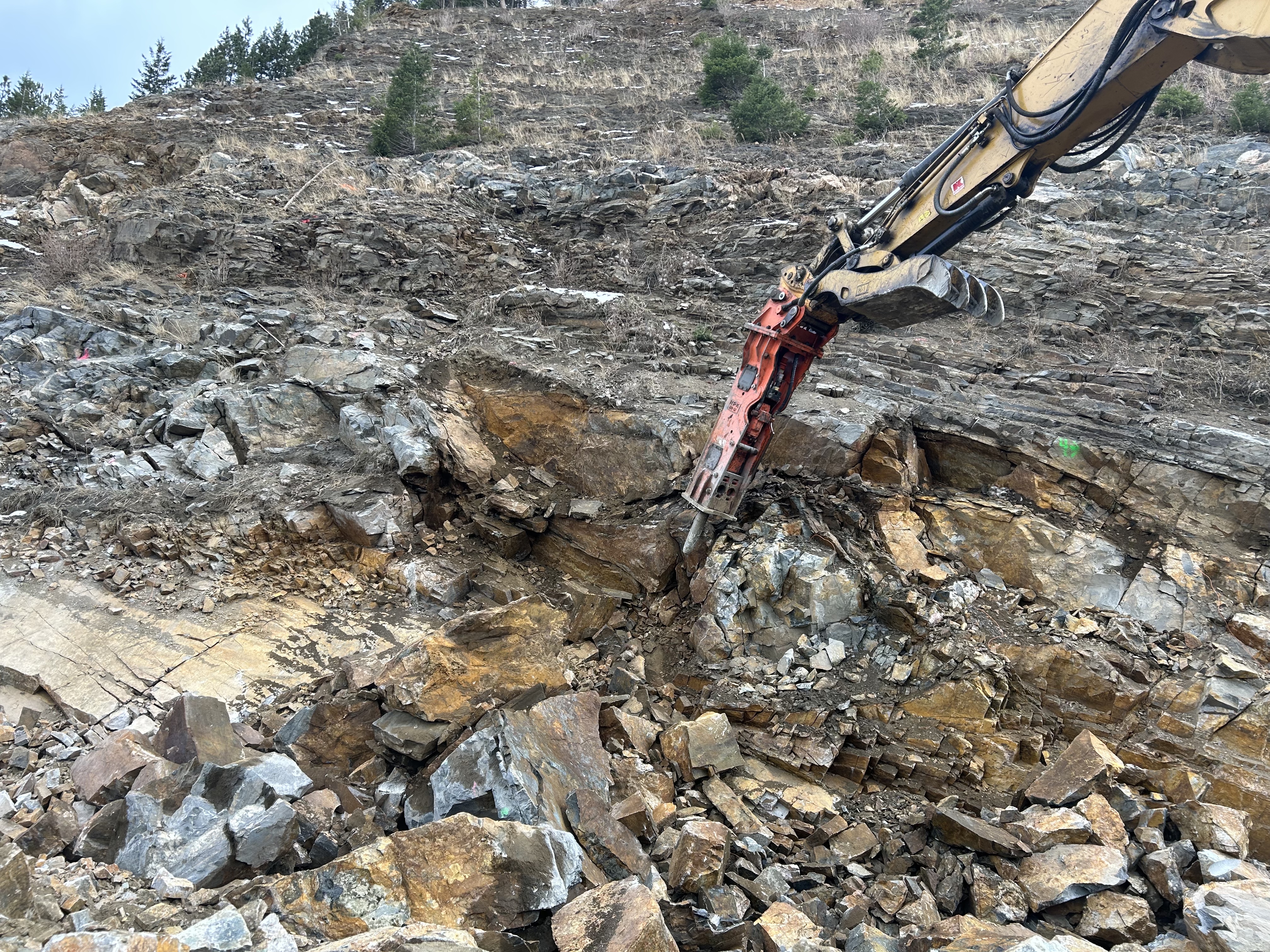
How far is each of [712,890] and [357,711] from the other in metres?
2.57

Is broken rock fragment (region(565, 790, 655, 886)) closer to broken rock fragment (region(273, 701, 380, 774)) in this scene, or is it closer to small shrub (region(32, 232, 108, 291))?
broken rock fragment (region(273, 701, 380, 774))

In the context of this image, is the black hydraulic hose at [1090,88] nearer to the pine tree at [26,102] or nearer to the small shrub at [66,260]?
the small shrub at [66,260]

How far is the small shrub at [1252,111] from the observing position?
1248 centimetres

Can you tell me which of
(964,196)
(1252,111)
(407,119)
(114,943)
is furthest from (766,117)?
(114,943)

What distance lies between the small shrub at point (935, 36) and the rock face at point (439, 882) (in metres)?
20.8

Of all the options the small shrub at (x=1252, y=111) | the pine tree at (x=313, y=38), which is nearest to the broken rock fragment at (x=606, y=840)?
the small shrub at (x=1252, y=111)

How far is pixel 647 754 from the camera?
5.40 m

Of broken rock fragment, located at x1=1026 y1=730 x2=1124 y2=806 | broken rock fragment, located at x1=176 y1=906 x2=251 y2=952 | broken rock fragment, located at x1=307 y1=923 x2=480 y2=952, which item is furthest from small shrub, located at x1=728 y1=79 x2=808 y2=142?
broken rock fragment, located at x1=176 y1=906 x2=251 y2=952

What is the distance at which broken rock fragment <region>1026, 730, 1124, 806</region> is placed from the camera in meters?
4.58

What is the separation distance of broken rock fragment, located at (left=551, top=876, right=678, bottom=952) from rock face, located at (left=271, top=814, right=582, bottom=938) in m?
0.16

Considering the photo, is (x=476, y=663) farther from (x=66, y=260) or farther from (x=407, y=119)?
(x=407, y=119)

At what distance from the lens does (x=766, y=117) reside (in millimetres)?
15711

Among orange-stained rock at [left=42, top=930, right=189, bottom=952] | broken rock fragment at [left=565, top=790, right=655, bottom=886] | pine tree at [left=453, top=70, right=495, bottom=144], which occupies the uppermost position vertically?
pine tree at [left=453, top=70, right=495, bottom=144]

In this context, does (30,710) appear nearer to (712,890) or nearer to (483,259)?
(712,890)
